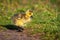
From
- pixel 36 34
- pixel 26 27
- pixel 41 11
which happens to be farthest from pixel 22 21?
pixel 41 11

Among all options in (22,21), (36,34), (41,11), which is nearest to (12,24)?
(22,21)

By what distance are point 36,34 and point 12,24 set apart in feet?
4.14

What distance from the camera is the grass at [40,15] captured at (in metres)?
9.17

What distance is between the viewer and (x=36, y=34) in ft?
30.1

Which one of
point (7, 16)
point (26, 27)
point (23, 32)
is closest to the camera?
point (23, 32)

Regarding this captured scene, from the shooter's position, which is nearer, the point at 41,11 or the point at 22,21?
the point at 22,21

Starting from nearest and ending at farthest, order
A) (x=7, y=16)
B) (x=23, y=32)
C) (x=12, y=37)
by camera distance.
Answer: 1. (x=12, y=37)
2. (x=23, y=32)
3. (x=7, y=16)

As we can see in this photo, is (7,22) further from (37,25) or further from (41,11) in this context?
(41,11)

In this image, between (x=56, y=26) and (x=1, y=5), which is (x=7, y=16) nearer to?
(x=1, y=5)

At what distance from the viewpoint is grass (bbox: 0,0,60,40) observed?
9.17 meters

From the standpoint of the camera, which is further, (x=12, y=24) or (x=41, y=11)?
(x=41, y=11)

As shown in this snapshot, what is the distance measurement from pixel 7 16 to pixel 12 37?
304 cm

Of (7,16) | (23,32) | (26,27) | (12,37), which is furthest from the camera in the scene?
(7,16)

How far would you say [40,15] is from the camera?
11.8 meters
